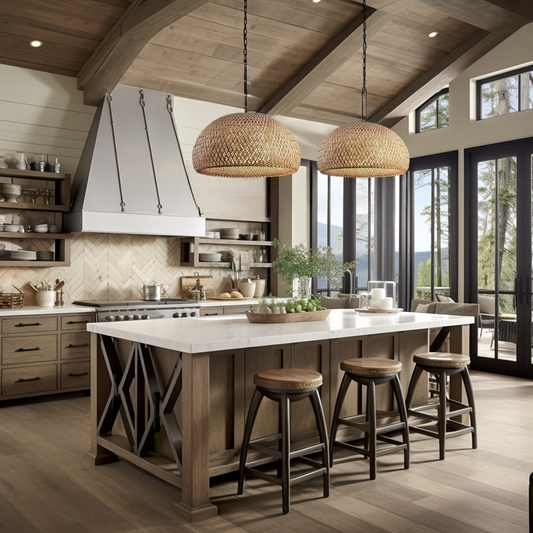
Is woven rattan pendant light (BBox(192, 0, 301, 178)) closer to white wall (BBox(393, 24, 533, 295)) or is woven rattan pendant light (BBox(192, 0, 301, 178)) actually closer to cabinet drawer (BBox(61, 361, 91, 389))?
cabinet drawer (BBox(61, 361, 91, 389))

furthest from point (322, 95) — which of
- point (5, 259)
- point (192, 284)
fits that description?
point (5, 259)

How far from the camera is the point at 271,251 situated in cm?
805

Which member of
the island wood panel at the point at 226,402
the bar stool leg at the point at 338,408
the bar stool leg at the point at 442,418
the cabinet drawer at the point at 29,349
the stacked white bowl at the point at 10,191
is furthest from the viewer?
the stacked white bowl at the point at 10,191

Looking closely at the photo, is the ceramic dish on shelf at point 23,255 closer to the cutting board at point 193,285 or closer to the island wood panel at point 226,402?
the cutting board at point 193,285

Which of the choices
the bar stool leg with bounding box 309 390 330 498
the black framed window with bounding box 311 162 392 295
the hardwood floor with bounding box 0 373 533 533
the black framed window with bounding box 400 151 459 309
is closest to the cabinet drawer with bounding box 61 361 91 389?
the hardwood floor with bounding box 0 373 533 533

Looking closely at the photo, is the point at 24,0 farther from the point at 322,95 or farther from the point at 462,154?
the point at 462,154

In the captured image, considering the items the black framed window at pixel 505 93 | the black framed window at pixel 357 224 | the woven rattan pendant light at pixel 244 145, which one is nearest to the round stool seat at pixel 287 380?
the woven rattan pendant light at pixel 244 145

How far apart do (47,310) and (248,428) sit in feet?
10.2

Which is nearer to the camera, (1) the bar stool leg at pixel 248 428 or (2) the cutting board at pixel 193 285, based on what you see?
(1) the bar stool leg at pixel 248 428

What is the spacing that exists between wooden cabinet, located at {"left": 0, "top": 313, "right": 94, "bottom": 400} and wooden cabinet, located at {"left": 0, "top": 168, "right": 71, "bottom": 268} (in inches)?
27.8

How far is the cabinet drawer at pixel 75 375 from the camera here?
5754 mm

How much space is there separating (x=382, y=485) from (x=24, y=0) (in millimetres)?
4932

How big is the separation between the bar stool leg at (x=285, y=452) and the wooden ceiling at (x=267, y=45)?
354 cm

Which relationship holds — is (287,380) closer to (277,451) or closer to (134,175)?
(277,451)
